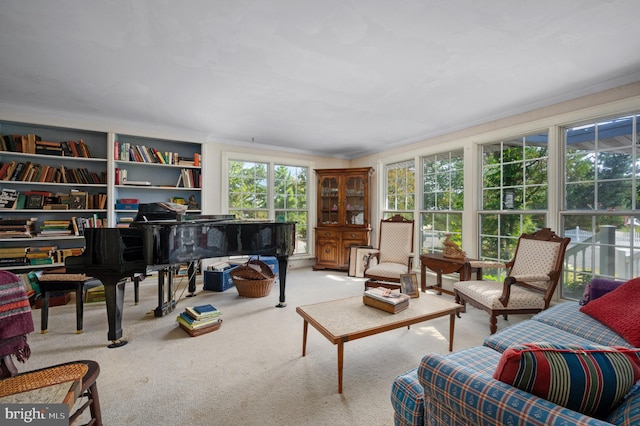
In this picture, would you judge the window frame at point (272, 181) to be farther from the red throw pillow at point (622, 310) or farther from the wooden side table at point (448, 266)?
the red throw pillow at point (622, 310)

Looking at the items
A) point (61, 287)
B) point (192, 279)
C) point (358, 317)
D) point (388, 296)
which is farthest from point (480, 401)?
point (192, 279)

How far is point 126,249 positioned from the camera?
88.6 inches

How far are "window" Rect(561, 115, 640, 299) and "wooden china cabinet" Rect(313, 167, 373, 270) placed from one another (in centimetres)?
283

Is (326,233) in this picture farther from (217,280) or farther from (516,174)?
(516,174)

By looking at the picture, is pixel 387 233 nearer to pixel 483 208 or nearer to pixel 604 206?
pixel 483 208

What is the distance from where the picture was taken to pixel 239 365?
204 centimetres

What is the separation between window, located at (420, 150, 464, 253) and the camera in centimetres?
401

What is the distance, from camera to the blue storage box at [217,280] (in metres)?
3.84

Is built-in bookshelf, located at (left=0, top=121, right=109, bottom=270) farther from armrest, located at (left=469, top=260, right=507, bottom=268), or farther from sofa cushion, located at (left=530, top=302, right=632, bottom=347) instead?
sofa cushion, located at (left=530, top=302, right=632, bottom=347)

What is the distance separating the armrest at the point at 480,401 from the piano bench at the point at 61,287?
3.07 metres

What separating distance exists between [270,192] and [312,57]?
318 cm

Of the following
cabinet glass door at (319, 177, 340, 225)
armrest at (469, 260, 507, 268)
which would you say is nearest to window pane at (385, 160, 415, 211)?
cabinet glass door at (319, 177, 340, 225)

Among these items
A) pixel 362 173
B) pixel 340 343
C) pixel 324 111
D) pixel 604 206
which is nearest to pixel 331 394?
pixel 340 343

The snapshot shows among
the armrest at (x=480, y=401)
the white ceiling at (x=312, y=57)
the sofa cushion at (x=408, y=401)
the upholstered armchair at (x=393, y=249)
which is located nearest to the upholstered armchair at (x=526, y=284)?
the upholstered armchair at (x=393, y=249)
